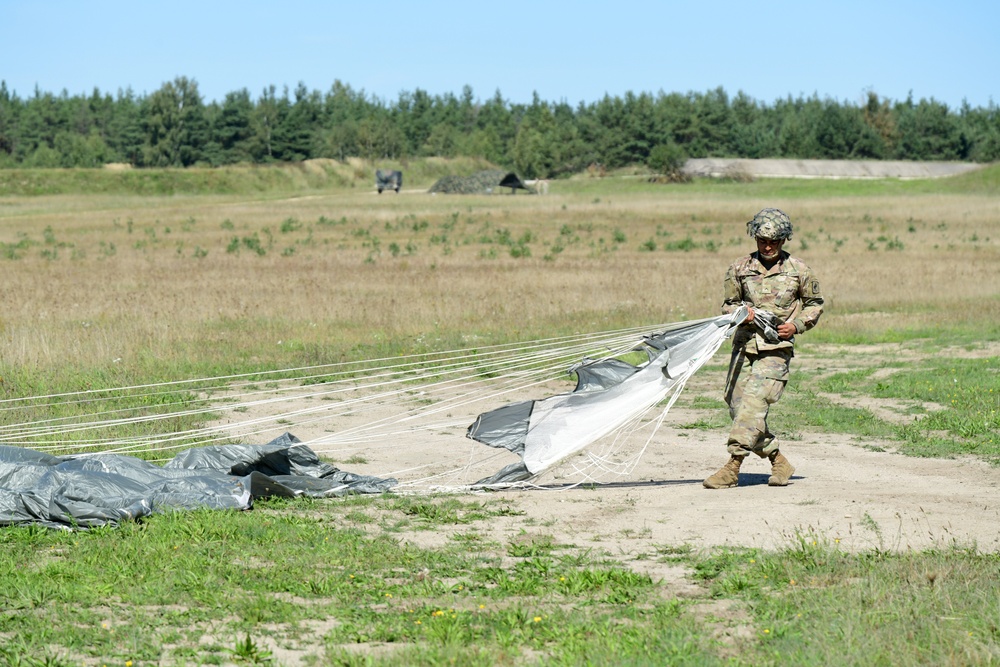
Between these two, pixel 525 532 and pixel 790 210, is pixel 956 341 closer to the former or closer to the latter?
pixel 525 532

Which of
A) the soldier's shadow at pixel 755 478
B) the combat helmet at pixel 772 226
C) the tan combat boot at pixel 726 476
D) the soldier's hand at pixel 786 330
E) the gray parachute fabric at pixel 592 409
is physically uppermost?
the combat helmet at pixel 772 226

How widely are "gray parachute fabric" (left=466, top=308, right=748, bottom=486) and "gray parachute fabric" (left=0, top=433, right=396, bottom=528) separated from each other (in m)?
1.05

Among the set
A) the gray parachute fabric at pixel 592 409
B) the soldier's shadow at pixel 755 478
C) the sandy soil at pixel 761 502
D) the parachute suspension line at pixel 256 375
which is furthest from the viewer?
the parachute suspension line at pixel 256 375

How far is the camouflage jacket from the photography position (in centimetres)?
902

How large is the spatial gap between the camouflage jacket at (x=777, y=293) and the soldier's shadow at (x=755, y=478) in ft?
3.90

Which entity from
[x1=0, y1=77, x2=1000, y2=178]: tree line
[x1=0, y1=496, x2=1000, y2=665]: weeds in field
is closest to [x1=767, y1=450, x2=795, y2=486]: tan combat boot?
[x1=0, y1=496, x2=1000, y2=665]: weeds in field

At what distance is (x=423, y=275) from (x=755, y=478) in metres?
19.0

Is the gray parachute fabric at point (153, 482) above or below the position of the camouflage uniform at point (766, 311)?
below

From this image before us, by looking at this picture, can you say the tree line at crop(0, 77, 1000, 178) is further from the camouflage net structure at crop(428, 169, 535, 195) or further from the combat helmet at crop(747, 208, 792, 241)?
the combat helmet at crop(747, 208, 792, 241)

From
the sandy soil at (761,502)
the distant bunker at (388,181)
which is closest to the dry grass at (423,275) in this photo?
the sandy soil at (761,502)

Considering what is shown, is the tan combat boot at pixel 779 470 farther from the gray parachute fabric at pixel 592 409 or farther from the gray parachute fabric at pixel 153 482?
the gray parachute fabric at pixel 153 482

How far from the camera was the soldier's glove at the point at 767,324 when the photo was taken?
8898 mm

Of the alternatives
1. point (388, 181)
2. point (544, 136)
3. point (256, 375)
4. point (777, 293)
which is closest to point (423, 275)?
point (256, 375)

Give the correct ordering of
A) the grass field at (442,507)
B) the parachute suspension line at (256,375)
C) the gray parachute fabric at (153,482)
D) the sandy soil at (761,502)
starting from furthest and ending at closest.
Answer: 1. the parachute suspension line at (256,375)
2. the gray parachute fabric at (153,482)
3. the sandy soil at (761,502)
4. the grass field at (442,507)
